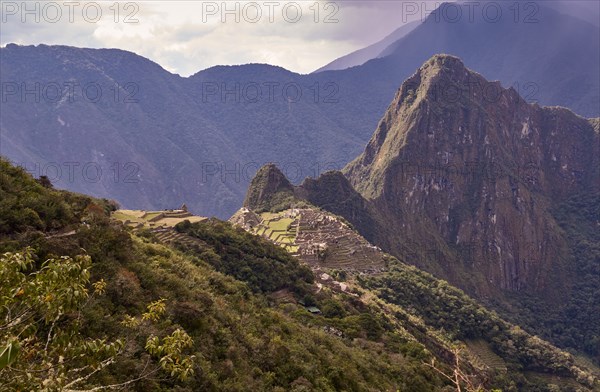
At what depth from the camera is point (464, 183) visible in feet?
446

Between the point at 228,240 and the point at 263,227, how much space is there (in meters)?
28.5

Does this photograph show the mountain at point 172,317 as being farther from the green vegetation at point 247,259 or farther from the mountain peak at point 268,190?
the mountain peak at point 268,190

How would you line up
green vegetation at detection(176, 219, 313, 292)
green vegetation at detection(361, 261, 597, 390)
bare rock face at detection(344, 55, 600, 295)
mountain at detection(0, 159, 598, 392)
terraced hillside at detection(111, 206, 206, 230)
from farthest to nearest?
bare rock face at detection(344, 55, 600, 295) → green vegetation at detection(361, 261, 597, 390) → terraced hillside at detection(111, 206, 206, 230) → green vegetation at detection(176, 219, 313, 292) → mountain at detection(0, 159, 598, 392)

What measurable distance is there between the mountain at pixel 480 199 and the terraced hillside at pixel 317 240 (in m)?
32.6

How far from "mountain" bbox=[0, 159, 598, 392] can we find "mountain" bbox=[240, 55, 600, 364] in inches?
2571

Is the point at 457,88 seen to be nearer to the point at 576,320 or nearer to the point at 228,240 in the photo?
the point at 576,320

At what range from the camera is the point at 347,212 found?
97.5 metres

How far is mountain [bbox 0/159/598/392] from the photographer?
241 inches

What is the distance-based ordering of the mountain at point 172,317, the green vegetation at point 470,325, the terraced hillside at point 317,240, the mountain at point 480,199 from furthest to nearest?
the mountain at point 480,199 < the terraced hillside at point 317,240 < the green vegetation at point 470,325 < the mountain at point 172,317

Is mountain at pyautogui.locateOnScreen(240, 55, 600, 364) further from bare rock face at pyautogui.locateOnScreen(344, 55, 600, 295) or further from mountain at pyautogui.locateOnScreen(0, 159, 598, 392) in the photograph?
mountain at pyautogui.locateOnScreen(0, 159, 598, 392)

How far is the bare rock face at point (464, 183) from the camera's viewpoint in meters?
124

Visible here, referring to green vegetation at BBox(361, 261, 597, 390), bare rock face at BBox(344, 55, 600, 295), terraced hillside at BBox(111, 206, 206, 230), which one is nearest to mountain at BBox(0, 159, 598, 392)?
terraced hillside at BBox(111, 206, 206, 230)

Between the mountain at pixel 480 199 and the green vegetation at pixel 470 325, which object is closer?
the green vegetation at pixel 470 325

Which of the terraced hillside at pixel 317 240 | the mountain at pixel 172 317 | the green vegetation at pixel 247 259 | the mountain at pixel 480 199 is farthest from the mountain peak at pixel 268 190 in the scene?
the green vegetation at pixel 247 259
